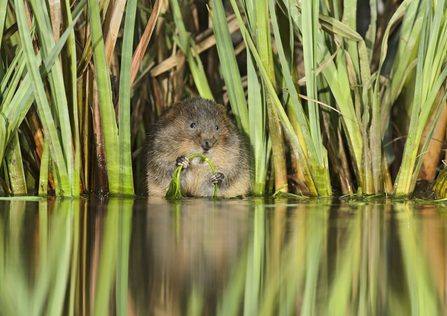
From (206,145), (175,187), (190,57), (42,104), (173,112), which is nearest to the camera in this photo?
(42,104)

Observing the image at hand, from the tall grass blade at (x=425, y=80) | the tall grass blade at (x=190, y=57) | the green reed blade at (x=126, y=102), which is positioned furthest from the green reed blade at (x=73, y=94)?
the tall grass blade at (x=425, y=80)

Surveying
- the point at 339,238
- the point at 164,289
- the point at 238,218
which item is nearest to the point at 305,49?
the point at 238,218

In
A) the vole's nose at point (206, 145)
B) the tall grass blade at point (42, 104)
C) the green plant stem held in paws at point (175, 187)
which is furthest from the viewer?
the vole's nose at point (206, 145)

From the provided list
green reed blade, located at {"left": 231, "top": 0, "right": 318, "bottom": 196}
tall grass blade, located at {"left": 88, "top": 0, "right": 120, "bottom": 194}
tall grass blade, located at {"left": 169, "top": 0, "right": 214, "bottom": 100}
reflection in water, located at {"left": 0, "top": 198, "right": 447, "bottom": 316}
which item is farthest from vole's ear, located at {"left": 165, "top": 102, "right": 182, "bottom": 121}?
reflection in water, located at {"left": 0, "top": 198, "right": 447, "bottom": 316}

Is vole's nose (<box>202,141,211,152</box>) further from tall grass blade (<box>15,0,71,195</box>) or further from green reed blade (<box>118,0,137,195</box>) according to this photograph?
tall grass blade (<box>15,0,71,195</box>)

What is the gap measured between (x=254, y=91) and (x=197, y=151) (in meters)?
0.60

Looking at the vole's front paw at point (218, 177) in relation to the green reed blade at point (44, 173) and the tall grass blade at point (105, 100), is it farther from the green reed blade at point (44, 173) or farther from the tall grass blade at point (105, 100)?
the green reed blade at point (44, 173)

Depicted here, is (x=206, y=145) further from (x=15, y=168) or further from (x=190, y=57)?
(x=15, y=168)

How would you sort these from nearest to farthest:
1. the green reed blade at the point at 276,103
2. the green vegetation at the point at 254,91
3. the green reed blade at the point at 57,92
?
the green reed blade at the point at 57,92 → the green vegetation at the point at 254,91 → the green reed blade at the point at 276,103

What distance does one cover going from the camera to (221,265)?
4.17 ft

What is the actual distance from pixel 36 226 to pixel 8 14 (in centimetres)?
209

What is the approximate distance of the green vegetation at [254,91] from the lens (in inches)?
111

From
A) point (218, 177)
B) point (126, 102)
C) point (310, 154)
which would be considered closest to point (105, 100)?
point (126, 102)

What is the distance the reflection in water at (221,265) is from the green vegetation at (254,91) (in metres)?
0.98
